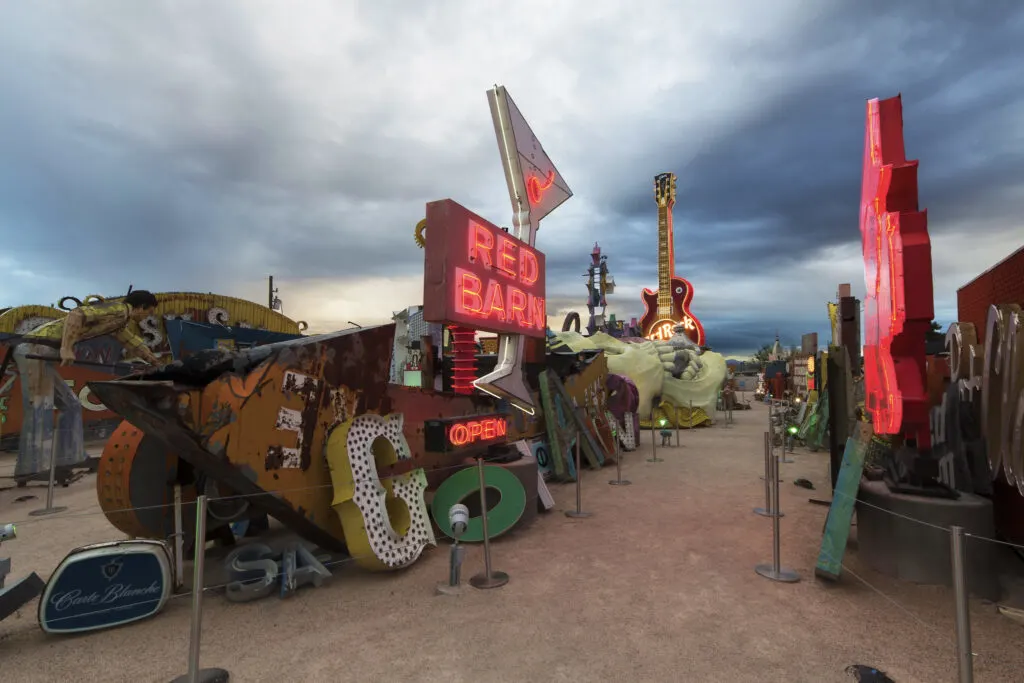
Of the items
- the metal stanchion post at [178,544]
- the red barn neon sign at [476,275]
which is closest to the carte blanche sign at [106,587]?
the metal stanchion post at [178,544]

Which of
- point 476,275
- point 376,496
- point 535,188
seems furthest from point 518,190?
point 376,496

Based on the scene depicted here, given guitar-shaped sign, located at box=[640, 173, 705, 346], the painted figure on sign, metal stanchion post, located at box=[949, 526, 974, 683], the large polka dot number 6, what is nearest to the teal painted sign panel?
metal stanchion post, located at box=[949, 526, 974, 683]

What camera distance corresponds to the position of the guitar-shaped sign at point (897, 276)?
4.62 metres

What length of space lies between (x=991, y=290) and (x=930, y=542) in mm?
3563

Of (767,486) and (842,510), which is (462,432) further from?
(842,510)

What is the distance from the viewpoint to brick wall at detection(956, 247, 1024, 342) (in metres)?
5.60

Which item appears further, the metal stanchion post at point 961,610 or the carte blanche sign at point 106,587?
the carte blanche sign at point 106,587

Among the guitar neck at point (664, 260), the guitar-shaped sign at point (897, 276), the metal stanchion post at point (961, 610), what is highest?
the guitar neck at point (664, 260)

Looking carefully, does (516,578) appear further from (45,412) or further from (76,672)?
(45,412)

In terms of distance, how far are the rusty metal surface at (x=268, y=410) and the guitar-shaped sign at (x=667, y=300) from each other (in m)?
28.2

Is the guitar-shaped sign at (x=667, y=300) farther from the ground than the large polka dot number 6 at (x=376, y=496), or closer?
farther from the ground

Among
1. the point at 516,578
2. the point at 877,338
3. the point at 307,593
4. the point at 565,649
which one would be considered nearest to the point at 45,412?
the point at 307,593

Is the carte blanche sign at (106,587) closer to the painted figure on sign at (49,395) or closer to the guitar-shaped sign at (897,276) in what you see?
the painted figure on sign at (49,395)

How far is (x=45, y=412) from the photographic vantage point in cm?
924
